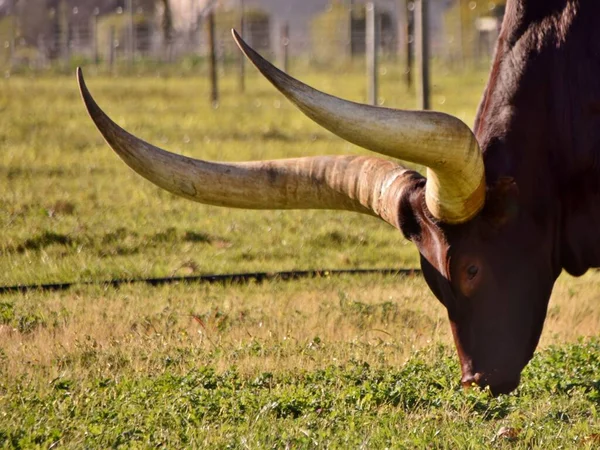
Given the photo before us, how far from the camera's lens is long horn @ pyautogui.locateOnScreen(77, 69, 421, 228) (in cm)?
525

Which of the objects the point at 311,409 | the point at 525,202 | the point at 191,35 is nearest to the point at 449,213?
the point at 525,202

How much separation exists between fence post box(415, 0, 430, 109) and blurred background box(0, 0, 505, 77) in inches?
252

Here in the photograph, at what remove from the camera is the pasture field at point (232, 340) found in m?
5.23

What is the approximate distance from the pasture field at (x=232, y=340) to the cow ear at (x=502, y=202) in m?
0.72

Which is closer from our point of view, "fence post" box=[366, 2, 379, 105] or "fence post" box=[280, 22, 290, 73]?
"fence post" box=[366, 2, 379, 105]

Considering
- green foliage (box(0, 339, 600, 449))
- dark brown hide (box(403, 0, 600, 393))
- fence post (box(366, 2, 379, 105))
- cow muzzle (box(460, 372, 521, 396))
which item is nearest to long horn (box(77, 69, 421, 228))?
dark brown hide (box(403, 0, 600, 393))

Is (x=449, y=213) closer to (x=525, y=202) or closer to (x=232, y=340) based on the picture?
(x=525, y=202)

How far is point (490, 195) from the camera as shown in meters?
5.23

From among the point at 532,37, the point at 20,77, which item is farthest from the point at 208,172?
the point at 20,77

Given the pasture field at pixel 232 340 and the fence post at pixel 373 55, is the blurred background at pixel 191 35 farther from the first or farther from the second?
the pasture field at pixel 232 340

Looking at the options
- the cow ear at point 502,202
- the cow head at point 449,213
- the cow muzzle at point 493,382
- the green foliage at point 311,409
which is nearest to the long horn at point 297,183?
the cow head at point 449,213

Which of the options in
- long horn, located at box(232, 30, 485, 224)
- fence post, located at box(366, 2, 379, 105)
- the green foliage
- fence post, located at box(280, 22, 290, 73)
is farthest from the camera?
fence post, located at box(280, 22, 290, 73)

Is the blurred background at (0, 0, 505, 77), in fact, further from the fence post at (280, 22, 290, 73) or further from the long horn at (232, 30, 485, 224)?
the long horn at (232, 30, 485, 224)

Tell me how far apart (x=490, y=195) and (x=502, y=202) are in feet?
0.18
